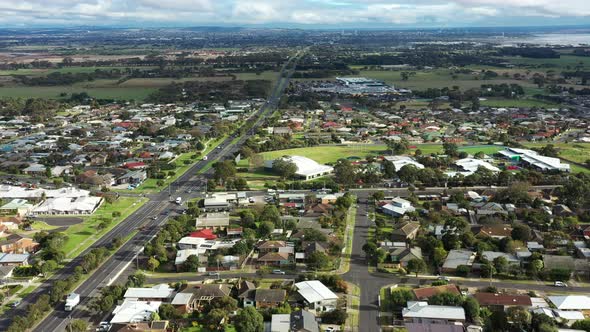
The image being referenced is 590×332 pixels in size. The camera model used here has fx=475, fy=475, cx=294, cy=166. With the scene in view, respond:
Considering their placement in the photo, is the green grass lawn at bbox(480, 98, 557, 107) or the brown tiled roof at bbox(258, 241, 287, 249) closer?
the brown tiled roof at bbox(258, 241, 287, 249)

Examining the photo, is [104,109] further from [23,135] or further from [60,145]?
[60,145]

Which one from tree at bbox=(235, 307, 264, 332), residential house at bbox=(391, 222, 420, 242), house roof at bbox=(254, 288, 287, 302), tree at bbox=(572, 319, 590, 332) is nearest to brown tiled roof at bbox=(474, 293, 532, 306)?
tree at bbox=(572, 319, 590, 332)

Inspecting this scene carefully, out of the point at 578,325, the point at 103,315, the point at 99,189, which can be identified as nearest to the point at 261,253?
the point at 103,315

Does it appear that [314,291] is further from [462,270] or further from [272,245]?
[462,270]

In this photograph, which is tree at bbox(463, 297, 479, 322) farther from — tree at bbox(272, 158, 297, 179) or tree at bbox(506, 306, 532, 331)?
tree at bbox(272, 158, 297, 179)

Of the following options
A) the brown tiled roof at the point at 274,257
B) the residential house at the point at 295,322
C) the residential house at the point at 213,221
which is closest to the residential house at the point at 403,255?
the brown tiled roof at the point at 274,257

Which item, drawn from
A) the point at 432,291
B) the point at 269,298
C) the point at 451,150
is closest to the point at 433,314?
the point at 432,291
